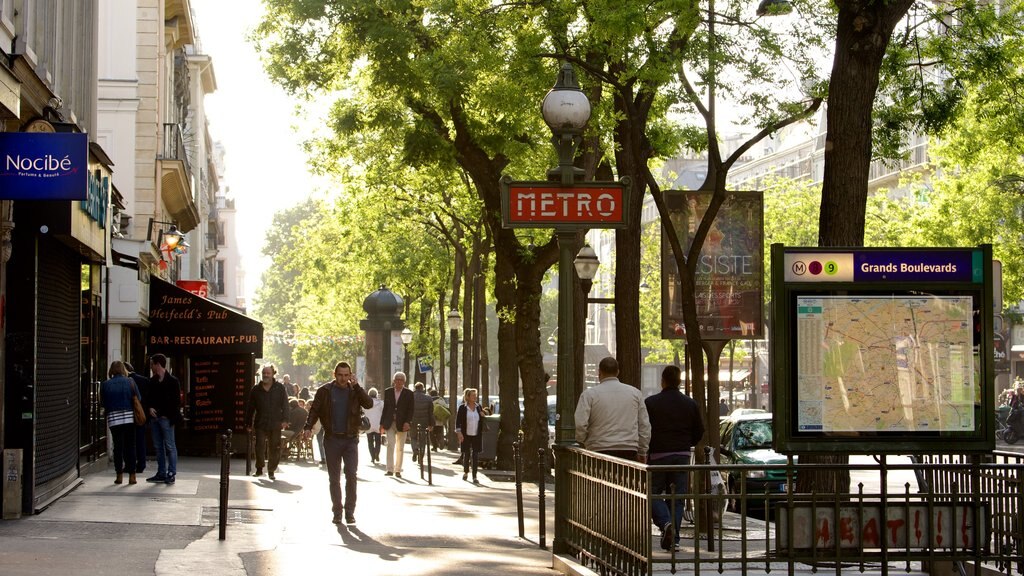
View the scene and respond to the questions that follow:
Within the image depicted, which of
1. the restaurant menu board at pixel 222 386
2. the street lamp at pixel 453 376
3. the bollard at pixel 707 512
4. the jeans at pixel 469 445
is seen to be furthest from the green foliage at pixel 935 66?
the street lamp at pixel 453 376

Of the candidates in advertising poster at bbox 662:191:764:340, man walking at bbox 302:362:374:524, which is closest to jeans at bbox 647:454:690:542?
man walking at bbox 302:362:374:524

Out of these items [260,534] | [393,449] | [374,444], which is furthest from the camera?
[374,444]

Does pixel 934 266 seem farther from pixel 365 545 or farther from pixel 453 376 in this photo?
pixel 453 376

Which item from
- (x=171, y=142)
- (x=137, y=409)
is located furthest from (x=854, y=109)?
(x=171, y=142)

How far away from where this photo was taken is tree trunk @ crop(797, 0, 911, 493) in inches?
577

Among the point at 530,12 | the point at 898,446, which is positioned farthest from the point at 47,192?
the point at 530,12

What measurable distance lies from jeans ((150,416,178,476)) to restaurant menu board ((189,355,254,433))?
30.2 feet

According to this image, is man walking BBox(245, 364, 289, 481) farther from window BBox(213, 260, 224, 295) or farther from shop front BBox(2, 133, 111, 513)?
window BBox(213, 260, 224, 295)

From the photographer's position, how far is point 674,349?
231 feet

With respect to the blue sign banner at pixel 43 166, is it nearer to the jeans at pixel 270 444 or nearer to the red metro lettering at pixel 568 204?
the red metro lettering at pixel 568 204

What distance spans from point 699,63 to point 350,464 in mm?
7125

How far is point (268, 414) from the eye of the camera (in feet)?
84.8

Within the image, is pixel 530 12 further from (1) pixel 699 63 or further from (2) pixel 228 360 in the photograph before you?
(2) pixel 228 360

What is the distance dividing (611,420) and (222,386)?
60.1 feet
